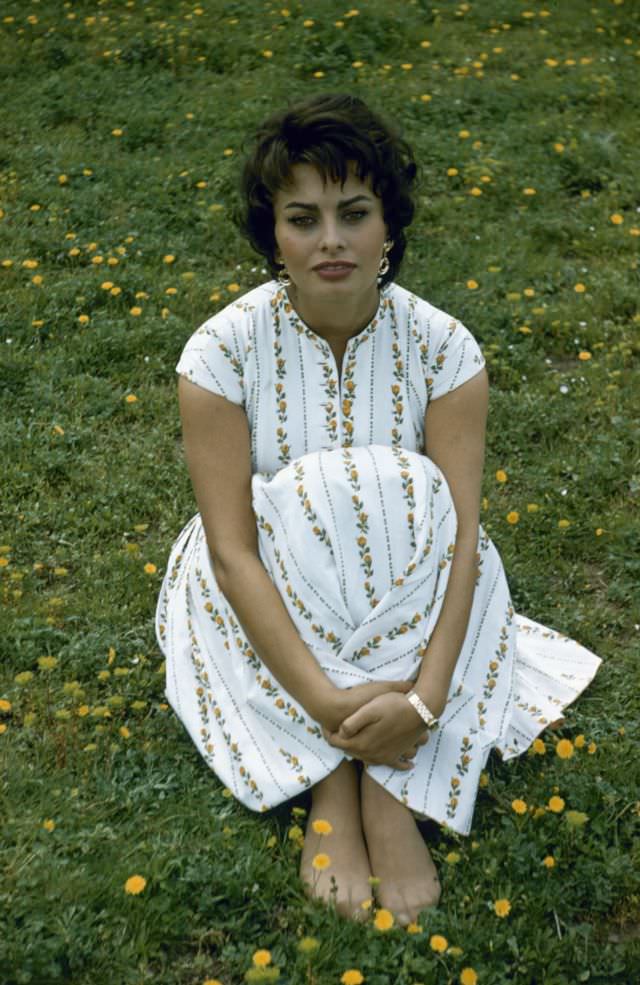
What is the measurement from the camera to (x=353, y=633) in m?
2.78

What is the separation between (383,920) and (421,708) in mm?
430

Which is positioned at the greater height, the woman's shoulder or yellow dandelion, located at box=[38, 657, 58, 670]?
the woman's shoulder

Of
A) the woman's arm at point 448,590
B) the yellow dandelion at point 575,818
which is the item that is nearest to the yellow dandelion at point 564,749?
the yellow dandelion at point 575,818

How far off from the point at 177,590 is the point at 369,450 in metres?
0.74

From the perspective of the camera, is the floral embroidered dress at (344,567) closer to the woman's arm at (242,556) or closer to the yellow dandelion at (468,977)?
the woman's arm at (242,556)

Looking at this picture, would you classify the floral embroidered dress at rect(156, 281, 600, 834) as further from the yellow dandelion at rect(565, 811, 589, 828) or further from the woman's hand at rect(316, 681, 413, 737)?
the yellow dandelion at rect(565, 811, 589, 828)

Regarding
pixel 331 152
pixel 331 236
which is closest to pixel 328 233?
pixel 331 236

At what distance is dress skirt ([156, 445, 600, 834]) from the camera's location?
109 inches

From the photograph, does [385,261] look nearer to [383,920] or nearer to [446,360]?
[446,360]

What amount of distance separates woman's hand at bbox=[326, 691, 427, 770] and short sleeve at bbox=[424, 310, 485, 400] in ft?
2.48

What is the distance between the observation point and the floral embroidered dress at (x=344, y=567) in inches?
110

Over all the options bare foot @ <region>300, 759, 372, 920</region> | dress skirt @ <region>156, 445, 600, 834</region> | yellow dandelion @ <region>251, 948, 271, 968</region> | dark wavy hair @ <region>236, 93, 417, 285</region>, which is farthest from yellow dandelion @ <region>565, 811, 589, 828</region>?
dark wavy hair @ <region>236, 93, 417, 285</region>

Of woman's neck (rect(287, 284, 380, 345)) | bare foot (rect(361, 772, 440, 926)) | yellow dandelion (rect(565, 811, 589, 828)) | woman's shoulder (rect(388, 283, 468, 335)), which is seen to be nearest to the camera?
bare foot (rect(361, 772, 440, 926))

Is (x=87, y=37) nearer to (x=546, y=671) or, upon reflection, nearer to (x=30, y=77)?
(x=30, y=77)
